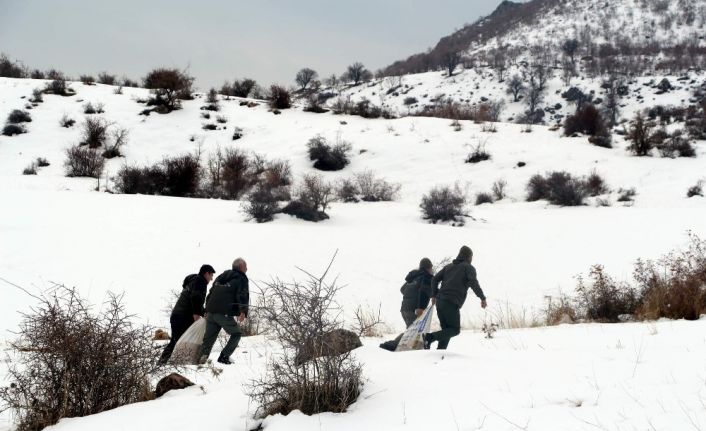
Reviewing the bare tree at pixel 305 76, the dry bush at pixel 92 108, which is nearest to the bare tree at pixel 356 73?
the bare tree at pixel 305 76

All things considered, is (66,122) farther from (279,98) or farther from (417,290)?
(417,290)

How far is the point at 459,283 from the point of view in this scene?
616 cm

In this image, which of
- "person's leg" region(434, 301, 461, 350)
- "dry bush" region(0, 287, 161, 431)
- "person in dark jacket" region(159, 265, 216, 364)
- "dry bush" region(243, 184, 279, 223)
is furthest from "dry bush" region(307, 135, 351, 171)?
"dry bush" region(0, 287, 161, 431)

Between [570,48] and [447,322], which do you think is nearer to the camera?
[447,322]

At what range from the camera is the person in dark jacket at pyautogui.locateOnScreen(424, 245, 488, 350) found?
19.5 ft

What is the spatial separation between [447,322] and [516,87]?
54.1 m

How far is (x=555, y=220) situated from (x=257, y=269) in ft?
34.1

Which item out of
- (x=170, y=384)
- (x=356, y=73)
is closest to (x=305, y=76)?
(x=356, y=73)

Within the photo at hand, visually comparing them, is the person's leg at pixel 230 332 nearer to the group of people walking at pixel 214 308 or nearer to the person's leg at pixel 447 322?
the group of people walking at pixel 214 308

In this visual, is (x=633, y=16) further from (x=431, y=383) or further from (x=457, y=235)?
(x=431, y=383)

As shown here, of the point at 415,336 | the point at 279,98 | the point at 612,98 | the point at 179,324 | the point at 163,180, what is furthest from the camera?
the point at 612,98

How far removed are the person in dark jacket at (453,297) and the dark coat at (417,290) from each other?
0.71 metres

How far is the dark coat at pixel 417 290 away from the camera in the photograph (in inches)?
279

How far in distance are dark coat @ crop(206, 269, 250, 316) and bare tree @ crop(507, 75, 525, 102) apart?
53.0 metres
